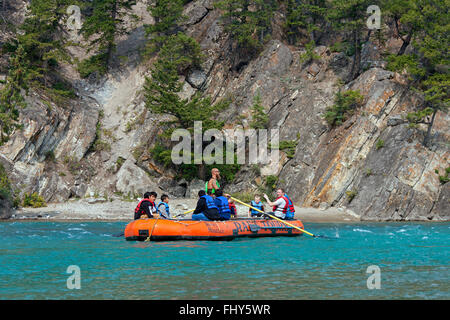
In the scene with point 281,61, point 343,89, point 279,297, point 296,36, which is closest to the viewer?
point 279,297

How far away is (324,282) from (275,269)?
1909 millimetres

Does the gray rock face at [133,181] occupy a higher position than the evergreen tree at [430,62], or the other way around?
the evergreen tree at [430,62]

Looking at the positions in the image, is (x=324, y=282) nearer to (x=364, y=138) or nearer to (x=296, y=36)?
(x=364, y=138)

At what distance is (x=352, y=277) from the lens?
11359mm

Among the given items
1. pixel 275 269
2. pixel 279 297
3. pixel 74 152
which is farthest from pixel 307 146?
pixel 279 297

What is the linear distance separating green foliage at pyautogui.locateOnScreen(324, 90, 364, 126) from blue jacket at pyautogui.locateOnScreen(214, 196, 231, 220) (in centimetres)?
1833

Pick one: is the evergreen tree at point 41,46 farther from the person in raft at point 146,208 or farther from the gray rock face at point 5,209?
the person in raft at point 146,208

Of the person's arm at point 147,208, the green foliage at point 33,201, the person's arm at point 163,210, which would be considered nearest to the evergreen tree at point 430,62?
the person's arm at point 163,210

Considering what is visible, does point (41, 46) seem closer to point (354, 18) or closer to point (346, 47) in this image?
point (346, 47)

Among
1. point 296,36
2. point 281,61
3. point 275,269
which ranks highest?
point 296,36

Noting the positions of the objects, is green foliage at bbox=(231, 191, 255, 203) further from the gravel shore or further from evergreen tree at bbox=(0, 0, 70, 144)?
evergreen tree at bbox=(0, 0, 70, 144)

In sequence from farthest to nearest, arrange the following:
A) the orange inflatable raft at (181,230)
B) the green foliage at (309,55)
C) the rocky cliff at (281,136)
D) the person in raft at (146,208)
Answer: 1. the green foliage at (309,55)
2. the rocky cliff at (281,136)
3. the person in raft at (146,208)
4. the orange inflatable raft at (181,230)

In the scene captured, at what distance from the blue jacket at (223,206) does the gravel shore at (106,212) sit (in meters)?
10.4

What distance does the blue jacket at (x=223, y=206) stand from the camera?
738 inches
